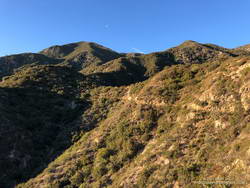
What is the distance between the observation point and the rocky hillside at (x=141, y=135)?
1228 cm

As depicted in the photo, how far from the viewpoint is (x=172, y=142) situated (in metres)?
15.3

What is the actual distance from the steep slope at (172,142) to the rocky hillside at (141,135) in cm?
7

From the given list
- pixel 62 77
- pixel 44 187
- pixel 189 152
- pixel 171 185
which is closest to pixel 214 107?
pixel 189 152

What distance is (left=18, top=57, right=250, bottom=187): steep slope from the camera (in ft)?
38.8

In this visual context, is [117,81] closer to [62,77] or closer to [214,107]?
[62,77]

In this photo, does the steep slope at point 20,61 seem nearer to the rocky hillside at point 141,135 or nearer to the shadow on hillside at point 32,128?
the shadow on hillside at point 32,128

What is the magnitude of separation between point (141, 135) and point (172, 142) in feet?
13.4

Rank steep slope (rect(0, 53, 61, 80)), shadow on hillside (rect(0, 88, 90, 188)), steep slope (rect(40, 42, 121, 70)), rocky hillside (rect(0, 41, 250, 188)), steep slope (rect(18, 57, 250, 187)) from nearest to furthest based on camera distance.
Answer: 1. steep slope (rect(18, 57, 250, 187))
2. rocky hillside (rect(0, 41, 250, 188))
3. shadow on hillside (rect(0, 88, 90, 188))
4. steep slope (rect(0, 53, 61, 80))
5. steep slope (rect(40, 42, 121, 70))

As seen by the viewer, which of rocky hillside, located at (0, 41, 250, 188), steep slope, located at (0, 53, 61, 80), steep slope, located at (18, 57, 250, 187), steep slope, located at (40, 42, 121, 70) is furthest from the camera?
steep slope, located at (40, 42, 121, 70)

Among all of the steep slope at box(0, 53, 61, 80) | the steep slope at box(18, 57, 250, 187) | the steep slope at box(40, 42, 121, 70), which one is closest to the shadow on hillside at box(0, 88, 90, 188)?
the steep slope at box(18, 57, 250, 187)

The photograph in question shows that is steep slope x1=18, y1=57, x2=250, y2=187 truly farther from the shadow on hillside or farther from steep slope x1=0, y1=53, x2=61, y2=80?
steep slope x1=0, y1=53, x2=61, y2=80

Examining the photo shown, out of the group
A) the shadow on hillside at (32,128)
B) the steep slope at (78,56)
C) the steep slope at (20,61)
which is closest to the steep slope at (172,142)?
the shadow on hillside at (32,128)

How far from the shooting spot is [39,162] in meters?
22.0

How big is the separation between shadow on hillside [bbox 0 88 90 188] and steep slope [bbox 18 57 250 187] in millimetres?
2661
